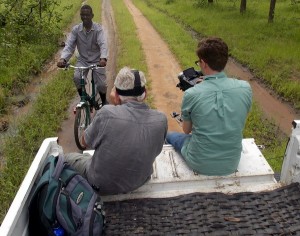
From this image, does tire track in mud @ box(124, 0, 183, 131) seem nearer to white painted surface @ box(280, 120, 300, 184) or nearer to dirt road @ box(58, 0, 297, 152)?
dirt road @ box(58, 0, 297, 152)

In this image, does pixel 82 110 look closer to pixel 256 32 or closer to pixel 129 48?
pixel 129 48

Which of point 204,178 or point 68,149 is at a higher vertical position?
point 204,178

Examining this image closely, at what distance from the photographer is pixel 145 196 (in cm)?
311

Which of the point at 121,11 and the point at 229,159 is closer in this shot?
the point at 229,159

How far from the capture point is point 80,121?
5.12m

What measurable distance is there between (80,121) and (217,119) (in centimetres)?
252

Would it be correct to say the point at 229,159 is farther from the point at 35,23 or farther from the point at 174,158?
the point at 35,23

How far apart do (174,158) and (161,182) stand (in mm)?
469

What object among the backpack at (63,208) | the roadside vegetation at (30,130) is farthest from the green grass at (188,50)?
the roadside vegetation at (30,130)

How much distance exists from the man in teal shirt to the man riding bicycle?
91.9 inches

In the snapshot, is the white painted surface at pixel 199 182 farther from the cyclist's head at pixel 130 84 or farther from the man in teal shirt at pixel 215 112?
the cyclist's head at pixel 130 84

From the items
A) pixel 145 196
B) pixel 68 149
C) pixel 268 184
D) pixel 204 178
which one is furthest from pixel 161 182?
pixel 68 149

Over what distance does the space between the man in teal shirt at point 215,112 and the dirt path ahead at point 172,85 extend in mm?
3001

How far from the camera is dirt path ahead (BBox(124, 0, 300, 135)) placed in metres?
6.99
